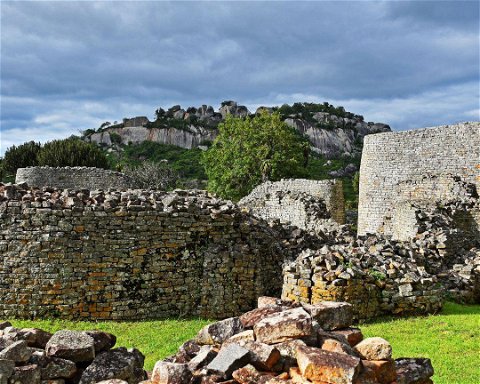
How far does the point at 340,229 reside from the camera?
56.5ft

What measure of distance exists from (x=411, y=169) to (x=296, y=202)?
5486 millimetres

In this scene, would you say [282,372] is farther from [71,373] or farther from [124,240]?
[124,240]

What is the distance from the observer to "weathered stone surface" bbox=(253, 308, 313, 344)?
478cm

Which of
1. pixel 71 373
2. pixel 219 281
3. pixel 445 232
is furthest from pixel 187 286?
pixel 445 232

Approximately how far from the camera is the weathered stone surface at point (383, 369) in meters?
4.56

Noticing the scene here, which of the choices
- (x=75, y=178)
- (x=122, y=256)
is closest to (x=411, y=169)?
(x=122, y=256)

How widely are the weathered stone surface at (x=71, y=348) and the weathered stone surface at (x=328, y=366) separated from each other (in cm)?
258

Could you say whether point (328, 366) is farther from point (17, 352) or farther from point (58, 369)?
point (17, 352)

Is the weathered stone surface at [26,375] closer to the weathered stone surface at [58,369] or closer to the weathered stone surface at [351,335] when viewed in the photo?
the weathered stone surface at [58,369]

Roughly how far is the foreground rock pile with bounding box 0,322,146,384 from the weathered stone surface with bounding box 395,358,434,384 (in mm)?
2954

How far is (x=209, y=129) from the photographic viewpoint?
10738cm

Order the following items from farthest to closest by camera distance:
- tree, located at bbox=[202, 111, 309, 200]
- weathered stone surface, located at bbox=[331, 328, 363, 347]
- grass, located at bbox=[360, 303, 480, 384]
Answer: tree, located at bbox=[202, 111, 309, 200], grass, located at bbox=[360, 303, 480, 384], weathered stone surface, located at bbox=[331, 328, 363, 347]

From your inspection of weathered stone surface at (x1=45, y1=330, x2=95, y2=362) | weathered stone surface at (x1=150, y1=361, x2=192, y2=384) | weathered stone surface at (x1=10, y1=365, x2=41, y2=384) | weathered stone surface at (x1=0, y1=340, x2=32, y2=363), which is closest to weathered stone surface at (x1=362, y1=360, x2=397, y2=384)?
weathered stone surface at (x1=150, y1=361, x2=192, y2=384)

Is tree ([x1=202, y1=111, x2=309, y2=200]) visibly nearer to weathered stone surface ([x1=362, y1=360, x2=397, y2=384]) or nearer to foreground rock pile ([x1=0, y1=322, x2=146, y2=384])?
foreground rock pile ([x1=0, y1=322, x2=146, y2=384])
